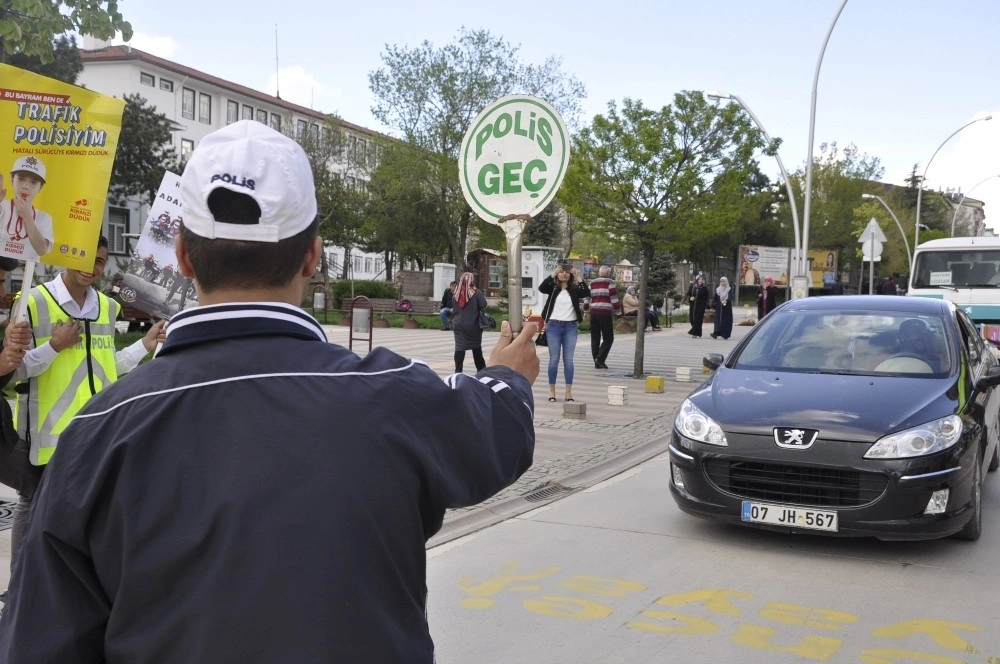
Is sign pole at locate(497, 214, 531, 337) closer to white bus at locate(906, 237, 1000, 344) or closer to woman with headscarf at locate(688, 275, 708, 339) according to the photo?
white bus at locate(906, 237, 1000, 344)

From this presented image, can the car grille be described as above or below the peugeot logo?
below

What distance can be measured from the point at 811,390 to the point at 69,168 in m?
4.74

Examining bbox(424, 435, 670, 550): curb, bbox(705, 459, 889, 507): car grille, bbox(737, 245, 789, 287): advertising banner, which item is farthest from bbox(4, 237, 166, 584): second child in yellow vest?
bbox(737, 245, 789, 287): advertising banner

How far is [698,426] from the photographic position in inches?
265

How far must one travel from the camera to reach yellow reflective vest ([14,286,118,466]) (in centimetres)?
454

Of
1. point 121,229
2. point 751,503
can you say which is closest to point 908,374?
point 751,503

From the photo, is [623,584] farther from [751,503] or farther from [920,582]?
[920,582]

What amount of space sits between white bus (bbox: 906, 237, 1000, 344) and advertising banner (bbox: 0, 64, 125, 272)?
1574 cm

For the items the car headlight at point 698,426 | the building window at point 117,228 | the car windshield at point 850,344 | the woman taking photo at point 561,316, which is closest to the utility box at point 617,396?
the woman taking photo at point 561,316

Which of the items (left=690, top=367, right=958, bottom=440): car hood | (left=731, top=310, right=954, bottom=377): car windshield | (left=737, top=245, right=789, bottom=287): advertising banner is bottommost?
(left=690, top=367, right=958, bottom=440): car hood

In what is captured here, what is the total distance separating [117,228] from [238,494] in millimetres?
52565

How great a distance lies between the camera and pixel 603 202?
54.5 ft

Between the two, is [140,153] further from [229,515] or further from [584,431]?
[229,515]

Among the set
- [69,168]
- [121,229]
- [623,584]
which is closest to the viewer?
[69,168]
